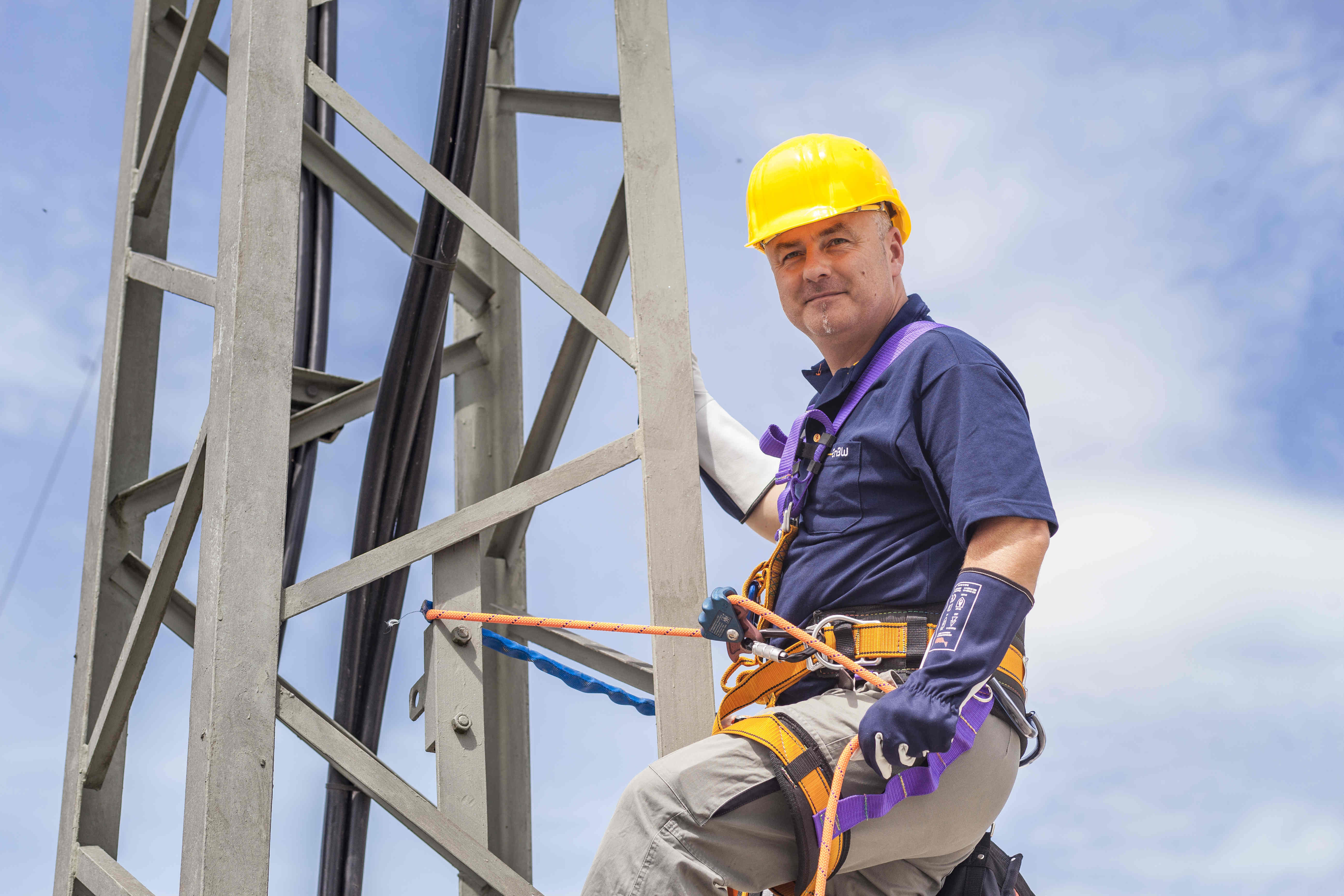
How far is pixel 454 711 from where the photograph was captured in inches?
119

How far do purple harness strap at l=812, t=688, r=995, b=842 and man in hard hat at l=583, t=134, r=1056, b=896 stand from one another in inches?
0.7

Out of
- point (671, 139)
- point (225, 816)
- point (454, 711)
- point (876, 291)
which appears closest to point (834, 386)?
point (876, 291)

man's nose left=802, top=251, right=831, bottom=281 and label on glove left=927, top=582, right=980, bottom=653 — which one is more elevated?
man's nose left=802, top=251, right=831, bottom=281

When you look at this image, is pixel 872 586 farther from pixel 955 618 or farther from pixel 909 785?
pixel 909 785

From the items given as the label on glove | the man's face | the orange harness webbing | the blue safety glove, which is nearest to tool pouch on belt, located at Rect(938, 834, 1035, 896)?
the orange harness webbing

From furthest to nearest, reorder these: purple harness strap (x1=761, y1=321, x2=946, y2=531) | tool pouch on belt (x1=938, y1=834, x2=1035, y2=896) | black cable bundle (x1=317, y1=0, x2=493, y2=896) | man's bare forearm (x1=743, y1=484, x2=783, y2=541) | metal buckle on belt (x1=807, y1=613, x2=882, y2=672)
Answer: black cable bundle (x1=317, y1=0, x2=493, y2=896) < man's bare forearm (x1=743, y1=484, x2=783, y2=541) < purple harness strap (x1=761, y1=321, x2=946, y2=531) < tool pouch on belt (x1=938, y1=834, x2=1035, y2=896) < metal buckle on belt (x1=807, y1=613, x2=882, y2=672)

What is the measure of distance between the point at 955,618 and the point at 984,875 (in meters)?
0.65

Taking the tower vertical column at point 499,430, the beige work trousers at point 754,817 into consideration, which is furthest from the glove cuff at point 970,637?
the tower vertical column at point 499,430

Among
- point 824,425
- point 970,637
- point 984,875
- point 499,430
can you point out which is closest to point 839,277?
point 824,425

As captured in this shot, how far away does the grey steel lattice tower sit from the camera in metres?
2.70

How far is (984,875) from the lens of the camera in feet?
7.84

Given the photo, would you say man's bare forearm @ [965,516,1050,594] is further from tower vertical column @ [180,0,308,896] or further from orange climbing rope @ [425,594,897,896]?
tower vertical column @ [180,0,308,896]

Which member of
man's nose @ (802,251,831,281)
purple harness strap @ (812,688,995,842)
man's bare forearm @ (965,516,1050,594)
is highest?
man's nose @ (802,251,831,281)

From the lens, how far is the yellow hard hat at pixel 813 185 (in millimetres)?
2689
